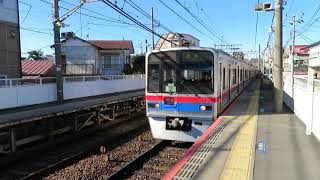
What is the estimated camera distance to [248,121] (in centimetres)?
955

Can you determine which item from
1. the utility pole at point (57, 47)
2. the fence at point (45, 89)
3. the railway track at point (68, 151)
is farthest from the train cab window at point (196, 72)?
the utility pole at point (57, 47)

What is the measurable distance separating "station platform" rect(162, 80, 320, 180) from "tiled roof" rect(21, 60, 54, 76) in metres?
20.8

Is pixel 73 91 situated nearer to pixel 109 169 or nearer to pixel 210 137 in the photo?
pixel 109 169

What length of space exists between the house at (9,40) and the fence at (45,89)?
144 inches

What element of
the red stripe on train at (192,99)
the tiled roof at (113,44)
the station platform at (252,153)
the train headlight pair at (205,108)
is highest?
the tiled roof at (113,44)

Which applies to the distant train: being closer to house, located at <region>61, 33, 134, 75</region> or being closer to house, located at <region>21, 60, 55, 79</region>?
house, located at <region>21, 60, 55, 79</region>

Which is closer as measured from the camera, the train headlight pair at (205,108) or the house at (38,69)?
the train headlight pair at (205,108)

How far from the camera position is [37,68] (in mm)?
27812

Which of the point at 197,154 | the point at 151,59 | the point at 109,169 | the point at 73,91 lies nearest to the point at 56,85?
the point at 73,91

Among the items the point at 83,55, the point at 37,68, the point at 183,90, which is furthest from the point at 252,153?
the point at 83,55

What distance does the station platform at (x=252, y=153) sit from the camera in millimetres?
5105

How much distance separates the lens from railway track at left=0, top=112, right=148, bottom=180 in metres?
8.19

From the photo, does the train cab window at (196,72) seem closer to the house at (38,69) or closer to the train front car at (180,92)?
the train front car at (180,92)

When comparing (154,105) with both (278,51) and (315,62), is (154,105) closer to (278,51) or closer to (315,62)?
(278,51)
